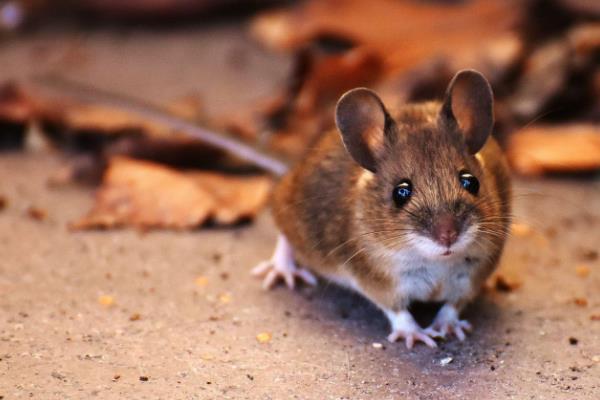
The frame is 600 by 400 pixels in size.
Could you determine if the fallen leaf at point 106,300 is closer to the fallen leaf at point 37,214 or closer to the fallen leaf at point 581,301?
the fallen leaf at point 37,214

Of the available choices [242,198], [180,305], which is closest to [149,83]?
[242,198]

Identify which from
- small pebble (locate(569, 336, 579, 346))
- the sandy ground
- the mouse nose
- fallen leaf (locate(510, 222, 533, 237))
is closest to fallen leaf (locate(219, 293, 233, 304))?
the sandy ground

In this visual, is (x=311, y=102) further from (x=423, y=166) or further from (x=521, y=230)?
(x=423, y=166)

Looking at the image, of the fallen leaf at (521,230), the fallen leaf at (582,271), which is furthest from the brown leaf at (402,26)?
the fallen leaf at (582,271)

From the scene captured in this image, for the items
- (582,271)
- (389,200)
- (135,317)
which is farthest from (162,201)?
(582,271)

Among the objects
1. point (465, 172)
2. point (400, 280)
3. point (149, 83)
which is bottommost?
point (149, 83)

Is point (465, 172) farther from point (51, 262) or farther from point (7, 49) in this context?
point (7, 49)
